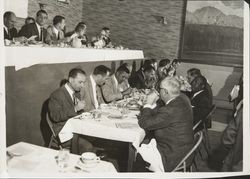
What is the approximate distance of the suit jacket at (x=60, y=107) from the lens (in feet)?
4.86

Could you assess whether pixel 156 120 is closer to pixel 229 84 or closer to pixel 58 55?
pixel 229 84

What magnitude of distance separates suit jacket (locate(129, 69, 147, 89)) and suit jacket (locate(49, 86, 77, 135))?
330mm

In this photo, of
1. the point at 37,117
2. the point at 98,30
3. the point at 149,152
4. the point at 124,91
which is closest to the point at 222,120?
the point at 149,152

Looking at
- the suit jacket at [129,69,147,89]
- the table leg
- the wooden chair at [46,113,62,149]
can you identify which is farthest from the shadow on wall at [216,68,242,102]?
the wooden chair at [46,113,62,149]

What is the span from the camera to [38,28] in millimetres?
1524

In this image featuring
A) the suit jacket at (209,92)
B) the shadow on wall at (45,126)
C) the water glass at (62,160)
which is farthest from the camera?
the suit jacket at (209,92)

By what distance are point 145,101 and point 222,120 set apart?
42 cm

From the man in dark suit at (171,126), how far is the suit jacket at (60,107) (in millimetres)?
424

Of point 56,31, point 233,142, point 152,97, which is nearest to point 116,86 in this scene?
point 152,97

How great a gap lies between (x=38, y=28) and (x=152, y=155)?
862mm

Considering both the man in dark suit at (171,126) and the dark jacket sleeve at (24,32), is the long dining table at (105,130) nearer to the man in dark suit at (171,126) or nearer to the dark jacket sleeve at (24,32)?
the man in dark suit at (171,126)

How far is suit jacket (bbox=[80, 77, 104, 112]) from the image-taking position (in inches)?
61.8

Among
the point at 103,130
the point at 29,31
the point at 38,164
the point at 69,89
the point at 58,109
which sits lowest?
the point at 38,164

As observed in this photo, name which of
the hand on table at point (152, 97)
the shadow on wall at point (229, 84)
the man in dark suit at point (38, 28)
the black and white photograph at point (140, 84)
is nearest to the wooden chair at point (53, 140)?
the black and white photograph at point (140, 84)
